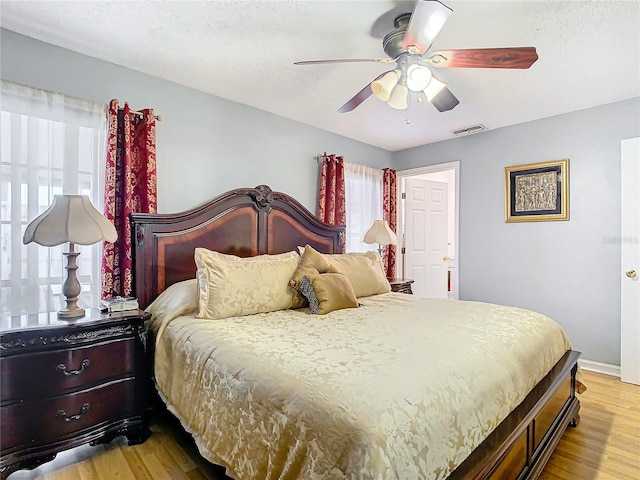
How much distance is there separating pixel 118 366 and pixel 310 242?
6.72 ft

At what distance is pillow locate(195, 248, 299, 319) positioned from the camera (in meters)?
2.15

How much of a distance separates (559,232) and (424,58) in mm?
2632

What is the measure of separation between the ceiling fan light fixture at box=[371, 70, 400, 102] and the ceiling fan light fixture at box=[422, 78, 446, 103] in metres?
0.22

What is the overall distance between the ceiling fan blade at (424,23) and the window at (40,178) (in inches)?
84.0

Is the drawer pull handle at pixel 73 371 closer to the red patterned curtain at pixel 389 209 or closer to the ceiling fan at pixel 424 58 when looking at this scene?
the ceiling fan at pixel 424 58

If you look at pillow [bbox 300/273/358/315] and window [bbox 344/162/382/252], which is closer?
pillow [bbox 300/273/358/315]

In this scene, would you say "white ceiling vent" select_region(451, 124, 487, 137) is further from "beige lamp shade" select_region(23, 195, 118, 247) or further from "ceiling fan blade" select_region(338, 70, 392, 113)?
"beige lamp shade" select_region(23, 195, 118, 247)

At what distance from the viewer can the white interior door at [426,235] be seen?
4.85 m

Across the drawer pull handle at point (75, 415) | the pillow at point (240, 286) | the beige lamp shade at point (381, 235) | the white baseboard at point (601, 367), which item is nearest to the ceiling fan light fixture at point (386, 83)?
the pillow at point (240, 286)

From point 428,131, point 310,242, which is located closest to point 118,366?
point 310,242

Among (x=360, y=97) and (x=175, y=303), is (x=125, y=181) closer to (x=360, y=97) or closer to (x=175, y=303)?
(x=175, y=303)

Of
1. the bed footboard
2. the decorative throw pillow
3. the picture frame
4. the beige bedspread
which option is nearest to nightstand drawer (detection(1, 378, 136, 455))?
the beige bedspread

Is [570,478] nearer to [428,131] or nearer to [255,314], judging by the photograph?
[255,314]

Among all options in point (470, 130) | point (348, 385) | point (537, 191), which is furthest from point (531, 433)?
point (470, 130)
